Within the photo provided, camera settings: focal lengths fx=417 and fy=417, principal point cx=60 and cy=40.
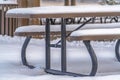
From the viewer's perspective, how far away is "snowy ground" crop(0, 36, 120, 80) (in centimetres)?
378

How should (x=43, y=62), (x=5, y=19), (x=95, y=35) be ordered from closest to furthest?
(x=95, y=35), (x=43, y=62), (x=5, y=19)

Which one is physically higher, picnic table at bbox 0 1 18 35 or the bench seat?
the bench seat

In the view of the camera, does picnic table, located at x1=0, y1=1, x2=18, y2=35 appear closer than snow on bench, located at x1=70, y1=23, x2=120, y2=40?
No

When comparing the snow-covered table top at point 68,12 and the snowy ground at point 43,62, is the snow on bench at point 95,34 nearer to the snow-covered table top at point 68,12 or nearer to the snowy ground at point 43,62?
the snow-covered table top at point 68,12

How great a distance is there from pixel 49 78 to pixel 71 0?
437cm

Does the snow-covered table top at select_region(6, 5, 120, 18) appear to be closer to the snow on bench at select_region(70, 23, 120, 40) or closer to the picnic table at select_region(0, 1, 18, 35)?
the snow on bench at select_region(70, 23, 120, 40)

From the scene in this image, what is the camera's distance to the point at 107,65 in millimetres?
4660

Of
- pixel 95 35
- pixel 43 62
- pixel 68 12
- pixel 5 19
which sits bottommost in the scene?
pixel 5 19

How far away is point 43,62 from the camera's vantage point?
4.82 m

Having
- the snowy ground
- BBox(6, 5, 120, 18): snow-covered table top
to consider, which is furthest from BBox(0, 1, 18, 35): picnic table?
BBox(6, 5, 120, 18): snow-covered table top

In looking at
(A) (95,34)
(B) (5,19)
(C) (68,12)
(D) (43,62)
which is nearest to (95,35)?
(A) (95,34)

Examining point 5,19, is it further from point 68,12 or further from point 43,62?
point 68,12

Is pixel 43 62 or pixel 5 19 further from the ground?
pixel 43 62

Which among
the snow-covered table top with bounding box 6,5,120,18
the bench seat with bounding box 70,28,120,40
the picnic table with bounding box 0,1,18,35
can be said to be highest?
the snow-covered table top with bounding box 6,5,120,18
